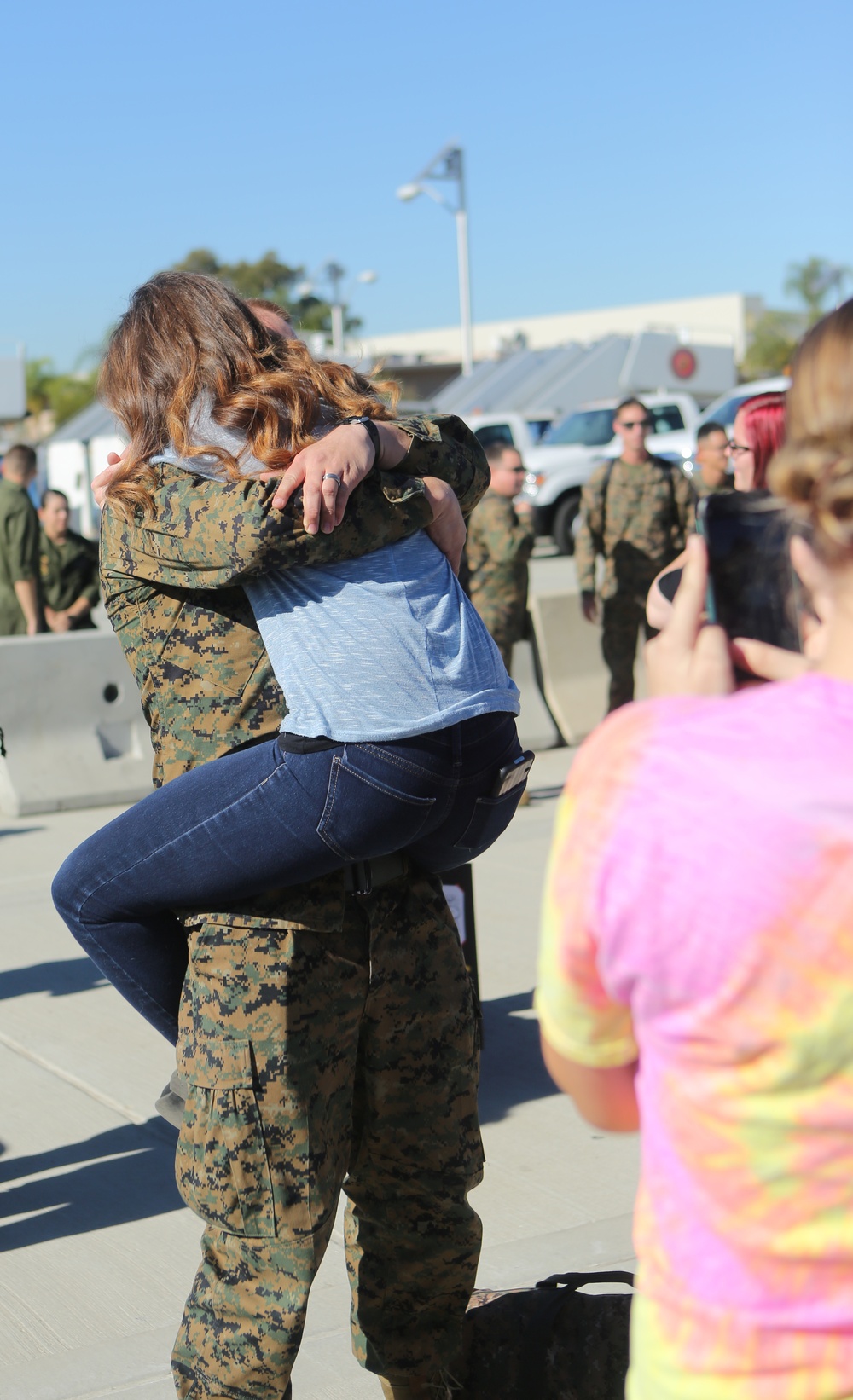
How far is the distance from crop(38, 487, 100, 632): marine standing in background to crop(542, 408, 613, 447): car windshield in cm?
1440

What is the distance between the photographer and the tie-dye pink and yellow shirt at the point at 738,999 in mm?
1046

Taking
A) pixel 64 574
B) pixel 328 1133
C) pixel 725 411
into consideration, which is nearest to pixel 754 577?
pixel 328 1133

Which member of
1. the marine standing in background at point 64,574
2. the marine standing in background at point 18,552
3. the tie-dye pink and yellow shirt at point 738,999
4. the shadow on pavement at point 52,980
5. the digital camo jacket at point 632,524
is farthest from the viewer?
the marine standing in background at point 64,574

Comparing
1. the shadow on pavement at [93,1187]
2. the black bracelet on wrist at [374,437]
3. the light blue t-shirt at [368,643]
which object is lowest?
the shadow on pavement at [93,1187]

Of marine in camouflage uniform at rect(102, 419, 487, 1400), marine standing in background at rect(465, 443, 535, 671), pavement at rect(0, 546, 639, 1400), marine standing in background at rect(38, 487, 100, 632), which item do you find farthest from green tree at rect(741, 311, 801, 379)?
marine in camouflage uniform at rect(102, 419, 487, 1400)

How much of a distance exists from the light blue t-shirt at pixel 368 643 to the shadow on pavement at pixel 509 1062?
7.42ft

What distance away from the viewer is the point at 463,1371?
2506mm

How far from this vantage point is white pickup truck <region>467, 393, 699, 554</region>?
70.7ft

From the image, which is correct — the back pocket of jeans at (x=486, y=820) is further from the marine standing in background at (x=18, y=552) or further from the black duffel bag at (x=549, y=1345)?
the marine standing in background at (x=18, y=552)

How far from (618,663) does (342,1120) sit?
7.28 metres

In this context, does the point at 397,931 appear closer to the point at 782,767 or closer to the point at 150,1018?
the point at 150,1018

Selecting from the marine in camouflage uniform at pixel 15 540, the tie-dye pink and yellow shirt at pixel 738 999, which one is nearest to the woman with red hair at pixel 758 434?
the tie-dye pink and yellow shirt at pixel 738 999

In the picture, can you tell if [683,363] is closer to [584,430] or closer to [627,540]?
[584,430]

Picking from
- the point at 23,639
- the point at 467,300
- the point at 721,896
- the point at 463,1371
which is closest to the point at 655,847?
the point at 721,896
